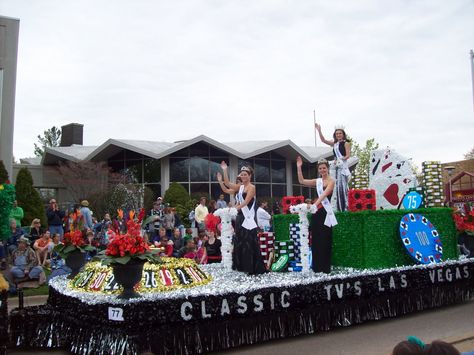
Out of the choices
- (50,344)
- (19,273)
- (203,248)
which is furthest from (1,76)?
(50,344)

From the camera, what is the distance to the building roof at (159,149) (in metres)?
30.1

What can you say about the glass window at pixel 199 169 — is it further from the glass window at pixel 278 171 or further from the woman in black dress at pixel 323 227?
the woman in black dress at pixel 323 227

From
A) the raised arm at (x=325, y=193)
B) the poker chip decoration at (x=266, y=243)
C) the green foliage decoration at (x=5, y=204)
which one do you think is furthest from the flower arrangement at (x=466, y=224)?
the green foliage decoration at (x=5, y=204)

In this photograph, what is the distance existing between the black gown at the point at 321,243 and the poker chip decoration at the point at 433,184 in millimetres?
2838

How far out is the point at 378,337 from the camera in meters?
6.88

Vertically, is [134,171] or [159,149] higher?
[159,149]

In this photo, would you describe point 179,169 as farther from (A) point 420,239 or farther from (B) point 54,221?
(A) point 420,239

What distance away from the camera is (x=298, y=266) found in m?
8.73

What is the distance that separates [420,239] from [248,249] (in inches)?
127

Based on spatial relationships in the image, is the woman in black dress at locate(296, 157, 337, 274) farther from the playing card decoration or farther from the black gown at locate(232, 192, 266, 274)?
the playing card decoration

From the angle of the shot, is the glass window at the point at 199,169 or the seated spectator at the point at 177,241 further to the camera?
the glass window at the point at 199,169

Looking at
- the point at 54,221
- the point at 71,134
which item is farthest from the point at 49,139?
the point at 54,221

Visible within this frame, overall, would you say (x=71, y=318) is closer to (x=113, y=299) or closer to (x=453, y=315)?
(x=113, y=299)

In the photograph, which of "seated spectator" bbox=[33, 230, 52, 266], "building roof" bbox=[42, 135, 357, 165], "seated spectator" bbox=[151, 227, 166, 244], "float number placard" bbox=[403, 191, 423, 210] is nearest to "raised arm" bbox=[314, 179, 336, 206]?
"float number placard" bbox=[403, 191, 423, 210]
